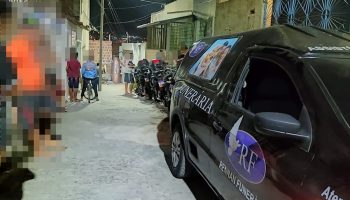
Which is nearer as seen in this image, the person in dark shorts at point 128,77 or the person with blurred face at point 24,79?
the person with blurred face at point 24,79

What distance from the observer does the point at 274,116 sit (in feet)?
A: 8.86

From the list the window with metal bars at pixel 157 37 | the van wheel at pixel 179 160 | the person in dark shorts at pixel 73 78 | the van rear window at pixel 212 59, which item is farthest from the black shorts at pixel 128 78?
the van rear window at pixel 212 59

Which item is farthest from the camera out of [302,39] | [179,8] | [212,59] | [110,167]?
[179,8]

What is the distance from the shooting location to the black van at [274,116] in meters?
2.43

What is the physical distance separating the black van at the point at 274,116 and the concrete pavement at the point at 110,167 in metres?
0.69

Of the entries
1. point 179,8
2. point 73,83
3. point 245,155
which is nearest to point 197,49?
point 245,155

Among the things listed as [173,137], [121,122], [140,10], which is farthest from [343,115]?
[140,10]

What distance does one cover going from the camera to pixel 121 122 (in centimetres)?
995

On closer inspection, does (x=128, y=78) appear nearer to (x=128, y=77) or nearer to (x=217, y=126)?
(x=128, y=77)

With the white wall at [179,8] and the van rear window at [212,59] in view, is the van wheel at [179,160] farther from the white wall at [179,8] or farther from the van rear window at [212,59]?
the white wall at [179,8]

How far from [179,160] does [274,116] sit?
119 inches

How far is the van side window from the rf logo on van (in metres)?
0.40

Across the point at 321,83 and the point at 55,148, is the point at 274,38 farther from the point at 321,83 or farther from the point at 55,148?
the point at 55,148

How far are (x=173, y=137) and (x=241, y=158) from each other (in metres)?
2.81
